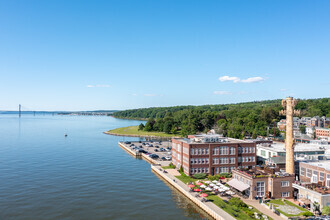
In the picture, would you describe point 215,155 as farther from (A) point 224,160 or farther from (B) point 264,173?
(B) point 264,173

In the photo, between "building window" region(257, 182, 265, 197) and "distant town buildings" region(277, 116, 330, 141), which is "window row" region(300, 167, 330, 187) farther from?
"distant town buildings" region(277, 116, 330, 141)

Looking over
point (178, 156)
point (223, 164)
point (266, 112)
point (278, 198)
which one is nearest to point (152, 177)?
point (178, 156)

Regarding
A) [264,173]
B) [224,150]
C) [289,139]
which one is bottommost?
[264,173]

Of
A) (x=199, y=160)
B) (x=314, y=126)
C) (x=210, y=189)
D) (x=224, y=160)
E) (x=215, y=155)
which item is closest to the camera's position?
(x=210, y=189)

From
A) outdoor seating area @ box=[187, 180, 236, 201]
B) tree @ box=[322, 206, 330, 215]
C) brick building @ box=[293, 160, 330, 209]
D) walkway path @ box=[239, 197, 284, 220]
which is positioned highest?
brick building @ box=[293, 160, 330, 209]

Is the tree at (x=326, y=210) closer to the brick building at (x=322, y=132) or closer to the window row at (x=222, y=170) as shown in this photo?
the window row at (x=222, y=170)

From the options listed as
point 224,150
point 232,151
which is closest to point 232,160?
point 232,151

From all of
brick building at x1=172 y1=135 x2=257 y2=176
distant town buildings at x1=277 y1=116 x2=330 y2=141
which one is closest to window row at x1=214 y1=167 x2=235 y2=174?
brick building at x1=172 y1=135 x2=257 y2=176

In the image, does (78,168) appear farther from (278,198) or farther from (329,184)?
(329,184)

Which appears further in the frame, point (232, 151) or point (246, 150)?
point (246, 150)
